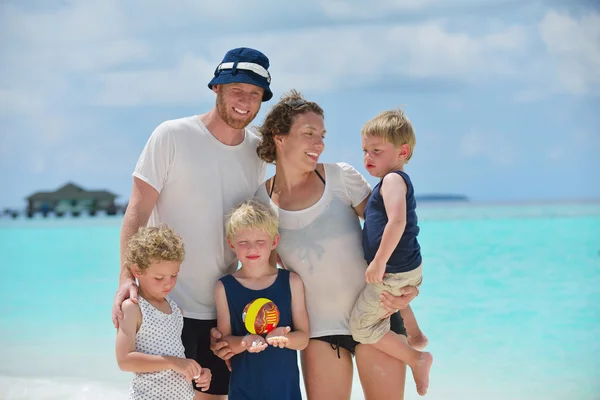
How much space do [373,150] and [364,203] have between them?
0.30 metres

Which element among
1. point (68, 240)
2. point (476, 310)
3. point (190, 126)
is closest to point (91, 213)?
point (68, 240)

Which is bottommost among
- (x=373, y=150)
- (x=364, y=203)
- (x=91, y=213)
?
(x=364, y=203)

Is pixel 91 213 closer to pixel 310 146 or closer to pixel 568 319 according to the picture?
pixel 568 319

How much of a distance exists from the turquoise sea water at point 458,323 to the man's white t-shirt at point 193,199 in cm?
368

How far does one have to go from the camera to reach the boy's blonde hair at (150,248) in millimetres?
3316

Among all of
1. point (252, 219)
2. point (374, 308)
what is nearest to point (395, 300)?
point (374, 308)

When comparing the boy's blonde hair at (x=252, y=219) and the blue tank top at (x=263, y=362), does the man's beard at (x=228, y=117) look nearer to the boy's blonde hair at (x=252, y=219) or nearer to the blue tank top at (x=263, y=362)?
the boy's blonde hair at (x=252, y=219)

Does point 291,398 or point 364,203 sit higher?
point 364,203

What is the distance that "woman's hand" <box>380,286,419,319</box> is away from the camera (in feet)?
11.5

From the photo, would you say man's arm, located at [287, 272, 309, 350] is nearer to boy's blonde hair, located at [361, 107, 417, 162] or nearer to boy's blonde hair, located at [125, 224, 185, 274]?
boy's blonde hair, located at [125, 224, 185, 274]

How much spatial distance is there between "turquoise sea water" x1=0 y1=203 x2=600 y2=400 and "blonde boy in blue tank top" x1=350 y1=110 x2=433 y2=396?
3.69 m

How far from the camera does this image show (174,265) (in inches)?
133

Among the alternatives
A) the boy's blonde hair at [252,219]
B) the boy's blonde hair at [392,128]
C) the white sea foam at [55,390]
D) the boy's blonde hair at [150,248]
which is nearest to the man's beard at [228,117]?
the boy's blonde hair at [252,219]

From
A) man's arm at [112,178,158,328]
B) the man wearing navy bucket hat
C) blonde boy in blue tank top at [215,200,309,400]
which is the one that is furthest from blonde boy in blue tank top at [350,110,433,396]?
man's arm at [112,178,158,328]
